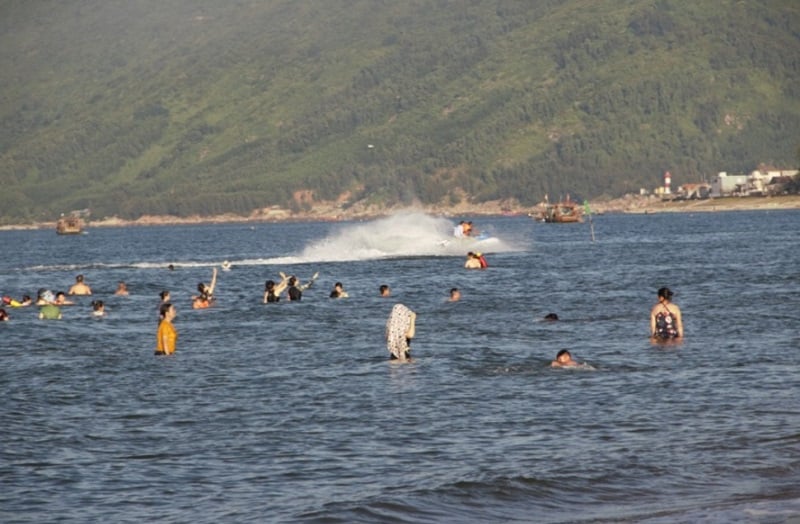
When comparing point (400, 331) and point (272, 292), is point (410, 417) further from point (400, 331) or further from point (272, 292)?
point (272, 292)

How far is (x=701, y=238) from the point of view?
13662 centimetres

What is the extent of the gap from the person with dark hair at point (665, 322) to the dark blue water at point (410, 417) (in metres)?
0.78

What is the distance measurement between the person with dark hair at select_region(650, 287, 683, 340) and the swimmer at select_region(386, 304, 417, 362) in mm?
6504

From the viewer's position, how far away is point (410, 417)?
26719 millimetres

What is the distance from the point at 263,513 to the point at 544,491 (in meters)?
4.08

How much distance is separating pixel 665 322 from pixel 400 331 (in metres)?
7.43

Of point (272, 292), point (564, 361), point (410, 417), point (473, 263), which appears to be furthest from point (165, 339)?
point (473, 263)

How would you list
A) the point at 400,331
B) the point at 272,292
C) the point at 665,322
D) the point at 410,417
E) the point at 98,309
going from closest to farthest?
the point at 410,417 < the point at 400,331 < the point at 665,322 < the point at 98,309 < the point at 272,292

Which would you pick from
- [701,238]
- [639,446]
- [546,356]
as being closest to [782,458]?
[639,446]

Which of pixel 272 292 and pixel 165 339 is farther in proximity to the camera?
pixel 272 292

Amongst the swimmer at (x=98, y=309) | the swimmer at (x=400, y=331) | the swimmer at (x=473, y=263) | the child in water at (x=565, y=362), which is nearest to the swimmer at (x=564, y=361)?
the child in water at (x=565, y=362)

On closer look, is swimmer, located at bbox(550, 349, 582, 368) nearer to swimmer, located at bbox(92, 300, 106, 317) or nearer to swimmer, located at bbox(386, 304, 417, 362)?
swimmer, located at bbox(386, 304, 417, 362)

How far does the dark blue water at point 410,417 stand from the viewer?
67.3ft

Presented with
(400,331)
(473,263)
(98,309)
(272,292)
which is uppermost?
(473,263)
